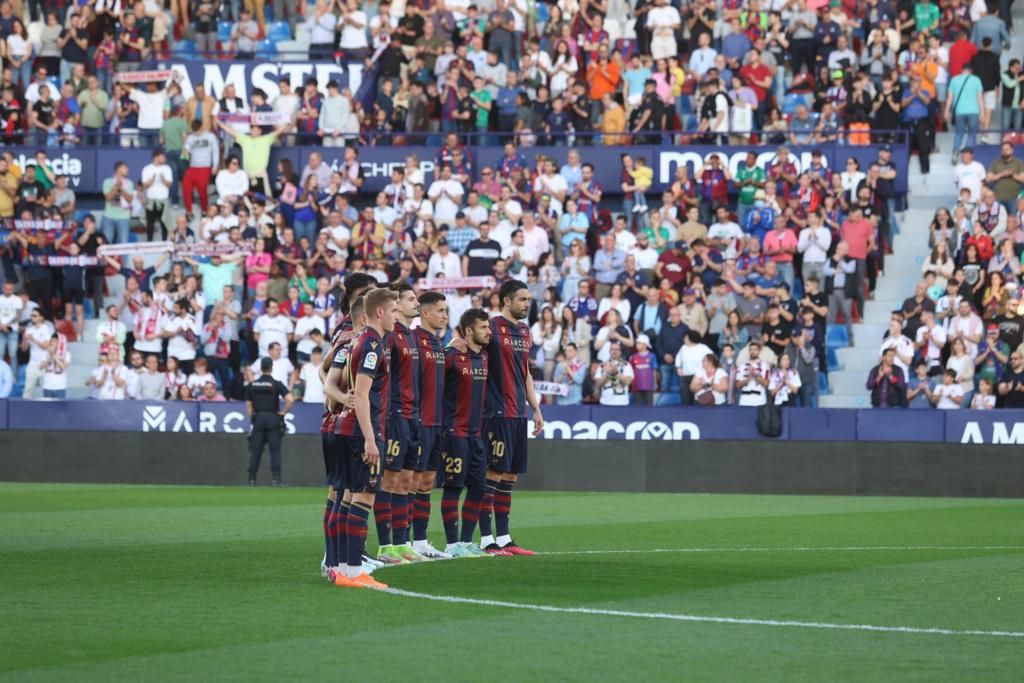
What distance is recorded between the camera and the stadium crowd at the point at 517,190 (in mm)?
29500

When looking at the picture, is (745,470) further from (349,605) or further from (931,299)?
(349,605)

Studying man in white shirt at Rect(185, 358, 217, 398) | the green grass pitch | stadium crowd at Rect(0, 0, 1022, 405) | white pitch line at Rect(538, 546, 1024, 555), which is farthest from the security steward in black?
white pitch line at Rect(538, 546, 1024, 555)

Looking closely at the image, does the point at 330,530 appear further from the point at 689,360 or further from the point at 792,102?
the point at 792,102

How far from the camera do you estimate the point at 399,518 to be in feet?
48.5

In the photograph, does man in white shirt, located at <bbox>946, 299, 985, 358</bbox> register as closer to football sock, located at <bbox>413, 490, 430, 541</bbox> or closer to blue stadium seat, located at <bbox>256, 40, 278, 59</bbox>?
football sock, located at <bbox>413, 490, 430, 541</bbox>

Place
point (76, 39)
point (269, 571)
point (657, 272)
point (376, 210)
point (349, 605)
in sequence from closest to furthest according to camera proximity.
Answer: point (349, 605)
point (269, 571)
point (657, 272)
point (376, 210)
point (76, 39)

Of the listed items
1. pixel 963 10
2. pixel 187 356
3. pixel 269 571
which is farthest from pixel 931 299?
pixel 269 571

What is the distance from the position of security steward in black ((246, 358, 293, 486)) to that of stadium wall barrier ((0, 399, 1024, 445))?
48.0 inches

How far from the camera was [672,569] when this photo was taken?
14.2 m

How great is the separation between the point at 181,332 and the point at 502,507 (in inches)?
631

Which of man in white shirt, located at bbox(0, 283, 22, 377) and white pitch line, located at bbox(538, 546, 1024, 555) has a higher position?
man in white shirt, located at bbox(0, 283, 22, 377)

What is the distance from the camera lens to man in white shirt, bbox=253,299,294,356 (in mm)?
30406

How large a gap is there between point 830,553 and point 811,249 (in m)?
14.8

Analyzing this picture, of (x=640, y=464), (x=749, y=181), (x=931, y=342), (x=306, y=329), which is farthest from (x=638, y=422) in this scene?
(x=306, y=329)
